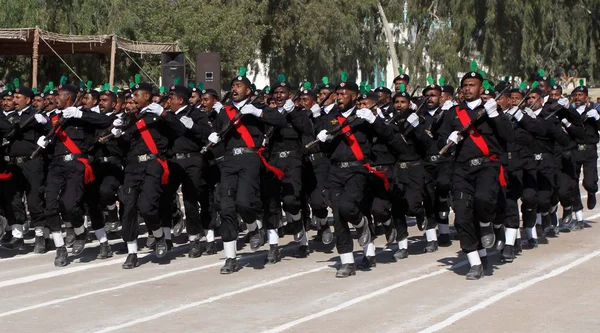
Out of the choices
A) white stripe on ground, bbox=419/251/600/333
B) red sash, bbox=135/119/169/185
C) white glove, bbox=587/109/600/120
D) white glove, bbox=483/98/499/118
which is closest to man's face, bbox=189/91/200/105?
red sash, bbox=135/119/169/185

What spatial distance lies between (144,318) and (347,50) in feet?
145

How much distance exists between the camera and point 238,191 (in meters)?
12.5

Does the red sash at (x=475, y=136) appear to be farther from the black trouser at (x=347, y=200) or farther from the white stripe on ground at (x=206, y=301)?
the white stripe on ground at (x=206, y=301)

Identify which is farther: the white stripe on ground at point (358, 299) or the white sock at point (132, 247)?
the white sock at point (132, 247)

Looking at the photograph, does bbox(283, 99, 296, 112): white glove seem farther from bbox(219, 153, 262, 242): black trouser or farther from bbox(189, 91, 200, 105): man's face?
bbox(189, 91, 200, 105): man's face

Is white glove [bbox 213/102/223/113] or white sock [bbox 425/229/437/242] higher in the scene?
white glove [bbox 213/102/223/113]

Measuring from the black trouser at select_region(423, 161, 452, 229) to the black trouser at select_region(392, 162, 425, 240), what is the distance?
35cm

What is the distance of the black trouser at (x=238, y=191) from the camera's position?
489 inches

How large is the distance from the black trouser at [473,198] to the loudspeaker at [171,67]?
1256 centimetres

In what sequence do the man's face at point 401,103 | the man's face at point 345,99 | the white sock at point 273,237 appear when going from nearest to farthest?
the man's face at point 345,99 < the white sock at point 273,237 < the man's face at point 401,103

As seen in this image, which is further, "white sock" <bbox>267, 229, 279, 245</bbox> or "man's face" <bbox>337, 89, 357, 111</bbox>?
"white sock" <bbox>267, 229, 279, 245</bbox>

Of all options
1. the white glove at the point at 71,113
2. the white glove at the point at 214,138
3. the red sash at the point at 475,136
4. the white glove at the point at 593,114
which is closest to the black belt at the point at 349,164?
the red sash at the point at 475,136

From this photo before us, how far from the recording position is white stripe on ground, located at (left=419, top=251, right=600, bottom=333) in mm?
9289

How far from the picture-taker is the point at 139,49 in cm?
3166
